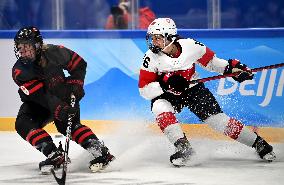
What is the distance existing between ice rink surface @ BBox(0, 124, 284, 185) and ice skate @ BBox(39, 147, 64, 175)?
2.0 inches

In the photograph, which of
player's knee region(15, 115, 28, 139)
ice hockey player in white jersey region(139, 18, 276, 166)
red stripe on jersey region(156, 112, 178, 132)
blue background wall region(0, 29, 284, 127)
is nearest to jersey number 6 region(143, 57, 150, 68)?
ice hockey player in white jersey region(139, 18, 276, 166)

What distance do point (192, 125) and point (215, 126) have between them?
4.61ft

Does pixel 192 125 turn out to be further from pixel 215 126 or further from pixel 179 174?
pixel 179 174

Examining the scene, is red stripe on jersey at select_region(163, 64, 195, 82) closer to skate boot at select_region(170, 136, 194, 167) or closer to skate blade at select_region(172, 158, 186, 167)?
skate boot at select_region(170, 136, 194, 167)

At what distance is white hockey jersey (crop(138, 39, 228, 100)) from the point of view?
22.6ft

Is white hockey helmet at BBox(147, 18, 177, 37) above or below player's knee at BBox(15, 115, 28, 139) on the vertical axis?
above

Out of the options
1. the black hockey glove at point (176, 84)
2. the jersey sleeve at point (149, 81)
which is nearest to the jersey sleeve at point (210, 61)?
the black hockey glove at point (176, 84)

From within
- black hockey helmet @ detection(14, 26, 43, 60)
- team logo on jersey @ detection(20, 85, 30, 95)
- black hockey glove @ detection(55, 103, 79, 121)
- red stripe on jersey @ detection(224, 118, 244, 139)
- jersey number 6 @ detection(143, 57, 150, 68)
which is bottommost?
red stripe on jersey @ detection(224, 118, 244, 139)

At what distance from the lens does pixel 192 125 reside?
842 cm

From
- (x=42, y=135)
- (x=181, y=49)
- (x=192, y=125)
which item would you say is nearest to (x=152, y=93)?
(x=181, y=49)

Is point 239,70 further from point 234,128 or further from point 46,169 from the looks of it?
point 46,169

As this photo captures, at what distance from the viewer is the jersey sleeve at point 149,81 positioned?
270 inches

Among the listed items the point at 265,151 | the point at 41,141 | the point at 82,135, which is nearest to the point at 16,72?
the point at 41,141

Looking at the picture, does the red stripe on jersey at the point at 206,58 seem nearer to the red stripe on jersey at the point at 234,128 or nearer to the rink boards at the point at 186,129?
the red stripe on jersey at the point at 234,128
